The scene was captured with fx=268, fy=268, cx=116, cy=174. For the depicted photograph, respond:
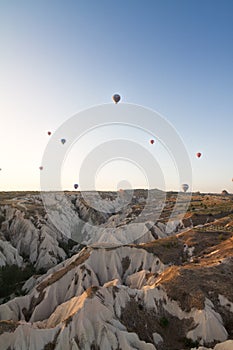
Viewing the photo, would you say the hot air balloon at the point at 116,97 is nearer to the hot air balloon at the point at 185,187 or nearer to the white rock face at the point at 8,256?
the white rock face at the point at 8,256

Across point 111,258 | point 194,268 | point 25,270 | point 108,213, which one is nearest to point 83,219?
point 108,213

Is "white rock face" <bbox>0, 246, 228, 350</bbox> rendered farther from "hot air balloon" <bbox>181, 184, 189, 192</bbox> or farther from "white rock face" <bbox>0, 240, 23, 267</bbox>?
"hot air balloon" <bbox>181, 184, 189, 192</bbox>

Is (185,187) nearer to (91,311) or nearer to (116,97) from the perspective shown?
(116,97)

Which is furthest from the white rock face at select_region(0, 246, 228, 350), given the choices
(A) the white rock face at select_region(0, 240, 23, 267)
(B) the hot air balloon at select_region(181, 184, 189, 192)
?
Result: (B) the hot air balloon at select_region(181, 184, 189, 192)

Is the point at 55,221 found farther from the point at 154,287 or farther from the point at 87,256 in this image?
the point at 154,287

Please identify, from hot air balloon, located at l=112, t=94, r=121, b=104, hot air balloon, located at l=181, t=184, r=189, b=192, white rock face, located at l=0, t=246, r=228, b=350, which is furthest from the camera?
hot air balloon, located at l=181, t=184, r=189, b=192

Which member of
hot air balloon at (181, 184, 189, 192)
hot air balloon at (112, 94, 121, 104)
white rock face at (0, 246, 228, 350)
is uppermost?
hot air balloon at (112, 94, 121, 104)

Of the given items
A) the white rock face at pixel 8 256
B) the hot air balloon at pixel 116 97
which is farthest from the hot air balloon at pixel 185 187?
the white rock face at pixel 8 256

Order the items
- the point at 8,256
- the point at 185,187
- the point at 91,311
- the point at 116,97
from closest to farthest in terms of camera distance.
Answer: the point at 91,311 < the point at 116,97 < the point at 8,256 < the point at 185,187

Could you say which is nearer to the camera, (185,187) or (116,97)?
(116,97)

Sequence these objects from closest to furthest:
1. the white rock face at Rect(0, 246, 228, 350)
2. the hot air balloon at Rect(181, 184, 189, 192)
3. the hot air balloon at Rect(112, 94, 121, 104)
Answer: the white rock face at Rect(0, 246, 228, 350) < the hot air balloon at Rect(112, 94, 121, 104) < the hot air balloon at Rect(181, 184, 189, 192)

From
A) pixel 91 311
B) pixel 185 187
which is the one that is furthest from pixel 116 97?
pixel 185 187
